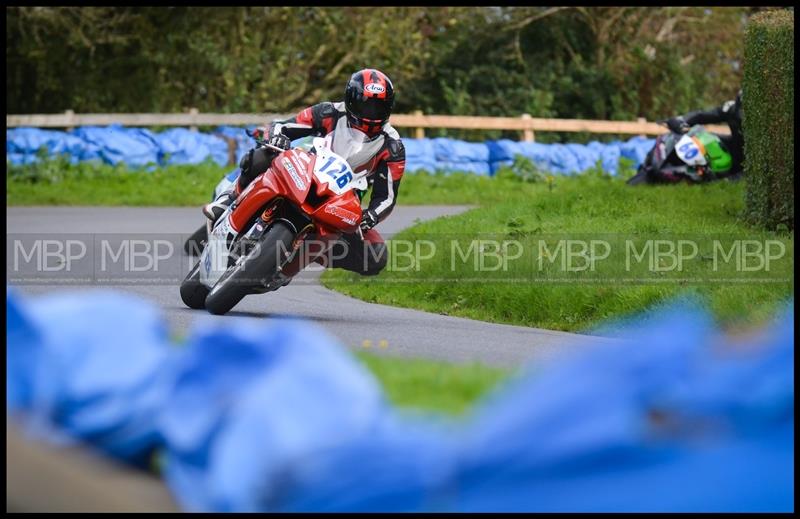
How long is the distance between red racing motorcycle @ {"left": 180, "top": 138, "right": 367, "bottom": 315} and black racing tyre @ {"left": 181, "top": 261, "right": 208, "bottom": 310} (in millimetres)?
497

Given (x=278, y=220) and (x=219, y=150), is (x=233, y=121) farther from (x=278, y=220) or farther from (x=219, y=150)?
(x=278, y=220)

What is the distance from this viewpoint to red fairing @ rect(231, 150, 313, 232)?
973cm

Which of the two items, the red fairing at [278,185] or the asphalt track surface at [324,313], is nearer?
the asphalt track surface at [324,313]

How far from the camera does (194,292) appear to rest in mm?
10883

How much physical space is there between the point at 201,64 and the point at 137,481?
3147 centimetres

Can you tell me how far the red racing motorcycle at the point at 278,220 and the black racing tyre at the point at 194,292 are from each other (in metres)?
0.50

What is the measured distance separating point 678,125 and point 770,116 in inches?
184

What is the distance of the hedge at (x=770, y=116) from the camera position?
13.2 m

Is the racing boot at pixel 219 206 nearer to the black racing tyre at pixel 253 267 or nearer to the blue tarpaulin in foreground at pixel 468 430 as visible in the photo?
the black racing tyre at pixel 253 267

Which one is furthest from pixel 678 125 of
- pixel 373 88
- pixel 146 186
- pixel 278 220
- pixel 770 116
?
pixel 146 186

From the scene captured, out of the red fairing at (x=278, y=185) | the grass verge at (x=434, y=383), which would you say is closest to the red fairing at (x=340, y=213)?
the red fairing at (x=278, y=185)

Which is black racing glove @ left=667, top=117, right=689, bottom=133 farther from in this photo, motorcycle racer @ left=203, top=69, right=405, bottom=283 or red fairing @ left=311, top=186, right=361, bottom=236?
red fairing @ left=311, top=186, right=361, bottom=236

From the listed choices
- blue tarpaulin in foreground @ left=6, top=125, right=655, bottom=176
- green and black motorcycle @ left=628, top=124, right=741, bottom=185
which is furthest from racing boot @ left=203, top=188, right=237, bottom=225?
blue tarpaulin in foreground @ left=6, top=125, right=655, bottom=176

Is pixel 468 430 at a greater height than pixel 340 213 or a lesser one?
lesser
